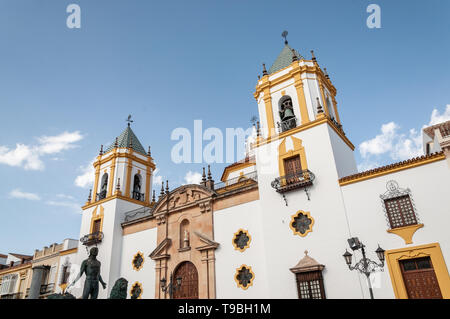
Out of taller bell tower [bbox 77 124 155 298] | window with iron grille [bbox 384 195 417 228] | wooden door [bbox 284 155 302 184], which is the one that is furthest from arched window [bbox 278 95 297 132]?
taller bell tower [bbox 77 124 155 298]

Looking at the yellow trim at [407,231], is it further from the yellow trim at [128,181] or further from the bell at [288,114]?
the yellow trim at [128,181]

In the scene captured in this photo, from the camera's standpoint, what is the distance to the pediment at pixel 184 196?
68.4 feet

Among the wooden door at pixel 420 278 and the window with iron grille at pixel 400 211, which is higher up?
the window with iron grille at pixel 400 211

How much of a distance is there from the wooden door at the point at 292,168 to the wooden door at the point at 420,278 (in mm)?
6070

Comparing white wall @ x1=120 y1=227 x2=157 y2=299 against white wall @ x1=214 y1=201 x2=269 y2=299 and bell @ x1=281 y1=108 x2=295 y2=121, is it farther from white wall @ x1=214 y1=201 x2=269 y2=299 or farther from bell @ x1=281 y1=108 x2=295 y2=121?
bell @ x1=281 y1=108 x2=295 y2=121

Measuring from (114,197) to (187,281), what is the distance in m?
9.28

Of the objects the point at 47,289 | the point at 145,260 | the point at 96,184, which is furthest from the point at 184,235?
the point at 47,289

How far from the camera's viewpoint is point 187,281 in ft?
64.0

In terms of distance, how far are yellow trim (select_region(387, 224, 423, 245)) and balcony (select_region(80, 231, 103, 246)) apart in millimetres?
19760

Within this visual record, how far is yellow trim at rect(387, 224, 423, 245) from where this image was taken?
42.7 ft

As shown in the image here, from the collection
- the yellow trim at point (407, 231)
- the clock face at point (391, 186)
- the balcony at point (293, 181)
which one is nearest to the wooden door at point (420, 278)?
the yellow trim at point (407, 231)

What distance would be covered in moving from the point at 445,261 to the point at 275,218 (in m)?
7.33

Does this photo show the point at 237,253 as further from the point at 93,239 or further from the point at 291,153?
the point at 93,239
